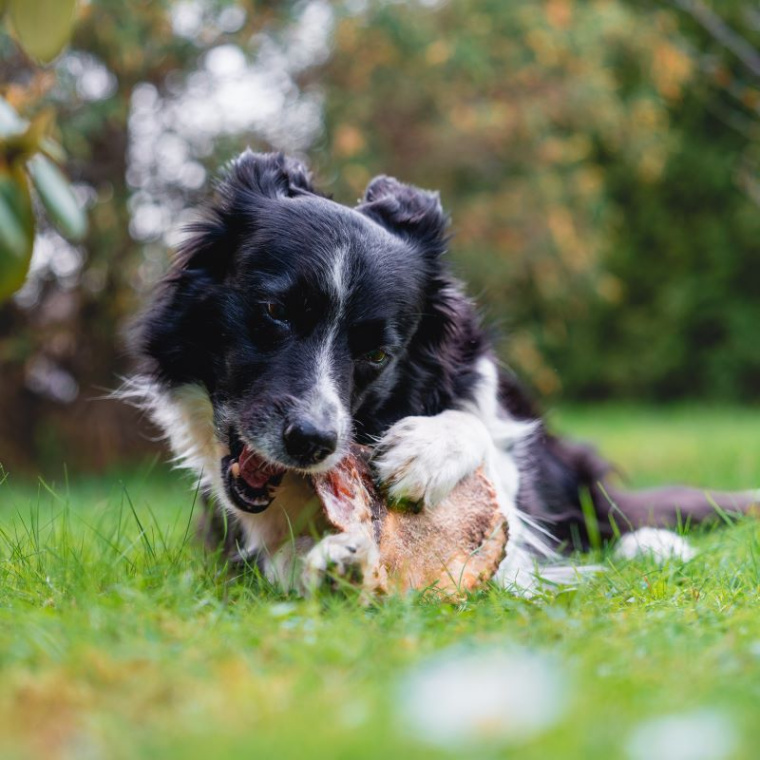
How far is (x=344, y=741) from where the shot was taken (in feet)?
4.88

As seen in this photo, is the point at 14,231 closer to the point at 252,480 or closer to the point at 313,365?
the point at 313,365

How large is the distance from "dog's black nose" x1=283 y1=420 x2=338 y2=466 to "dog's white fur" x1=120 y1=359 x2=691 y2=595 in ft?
0.40

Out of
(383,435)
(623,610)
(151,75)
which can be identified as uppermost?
(151,75)

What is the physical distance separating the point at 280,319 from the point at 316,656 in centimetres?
140

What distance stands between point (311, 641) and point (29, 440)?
25.2 ft

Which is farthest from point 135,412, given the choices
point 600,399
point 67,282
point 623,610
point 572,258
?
point 600,399

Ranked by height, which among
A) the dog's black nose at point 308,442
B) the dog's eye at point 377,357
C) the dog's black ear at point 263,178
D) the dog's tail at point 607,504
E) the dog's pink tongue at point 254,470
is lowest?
the dog's tail at point 607,504

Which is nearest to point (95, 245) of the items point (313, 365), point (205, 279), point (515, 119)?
point (515, 119)

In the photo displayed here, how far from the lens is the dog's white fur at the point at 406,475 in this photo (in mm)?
2916

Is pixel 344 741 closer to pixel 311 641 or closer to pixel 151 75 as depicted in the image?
pixel 311 641

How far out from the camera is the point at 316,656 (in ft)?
6.67

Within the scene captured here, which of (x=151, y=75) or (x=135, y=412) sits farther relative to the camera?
(x=135, y=412)

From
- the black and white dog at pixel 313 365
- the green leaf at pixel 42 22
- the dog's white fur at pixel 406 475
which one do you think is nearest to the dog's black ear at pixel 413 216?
the black and white dog at pixel 313 365

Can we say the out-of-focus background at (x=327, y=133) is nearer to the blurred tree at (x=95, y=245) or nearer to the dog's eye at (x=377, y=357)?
the blurred tree at (x=95, y=245)
